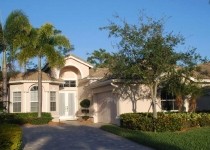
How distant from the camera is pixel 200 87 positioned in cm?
2412

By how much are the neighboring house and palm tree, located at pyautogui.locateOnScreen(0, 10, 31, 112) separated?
2.03 meters

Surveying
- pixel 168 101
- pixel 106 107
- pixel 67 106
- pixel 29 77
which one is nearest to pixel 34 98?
pixel 29 77

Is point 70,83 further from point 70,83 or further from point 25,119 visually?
point 25,119

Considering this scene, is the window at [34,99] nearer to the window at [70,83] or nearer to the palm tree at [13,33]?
the palm tree at [13,33]

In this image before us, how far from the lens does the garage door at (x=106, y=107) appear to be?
25.4 meters

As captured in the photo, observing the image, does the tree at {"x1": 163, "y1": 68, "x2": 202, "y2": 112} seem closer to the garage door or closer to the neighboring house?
the neighboring house

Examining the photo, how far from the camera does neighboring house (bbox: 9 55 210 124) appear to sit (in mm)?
24562

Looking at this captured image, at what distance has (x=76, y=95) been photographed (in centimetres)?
3312

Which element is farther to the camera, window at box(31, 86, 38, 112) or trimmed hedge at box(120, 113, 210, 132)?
window at box(31, 86, 38, 112)

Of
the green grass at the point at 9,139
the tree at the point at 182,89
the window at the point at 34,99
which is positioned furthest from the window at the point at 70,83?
the green grass at the point at 9,139

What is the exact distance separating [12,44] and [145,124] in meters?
13.5

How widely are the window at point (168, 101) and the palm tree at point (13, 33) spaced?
11.2 metres

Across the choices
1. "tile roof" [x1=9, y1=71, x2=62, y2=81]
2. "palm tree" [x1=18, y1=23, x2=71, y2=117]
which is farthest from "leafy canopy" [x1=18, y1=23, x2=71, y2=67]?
"tile roof" [x1=9, y1=71, x2=62, y2=81]

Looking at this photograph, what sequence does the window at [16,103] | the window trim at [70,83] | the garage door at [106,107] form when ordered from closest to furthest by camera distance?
the garage door at [106,107], the window at [16,103], the window trim at [70,83]
